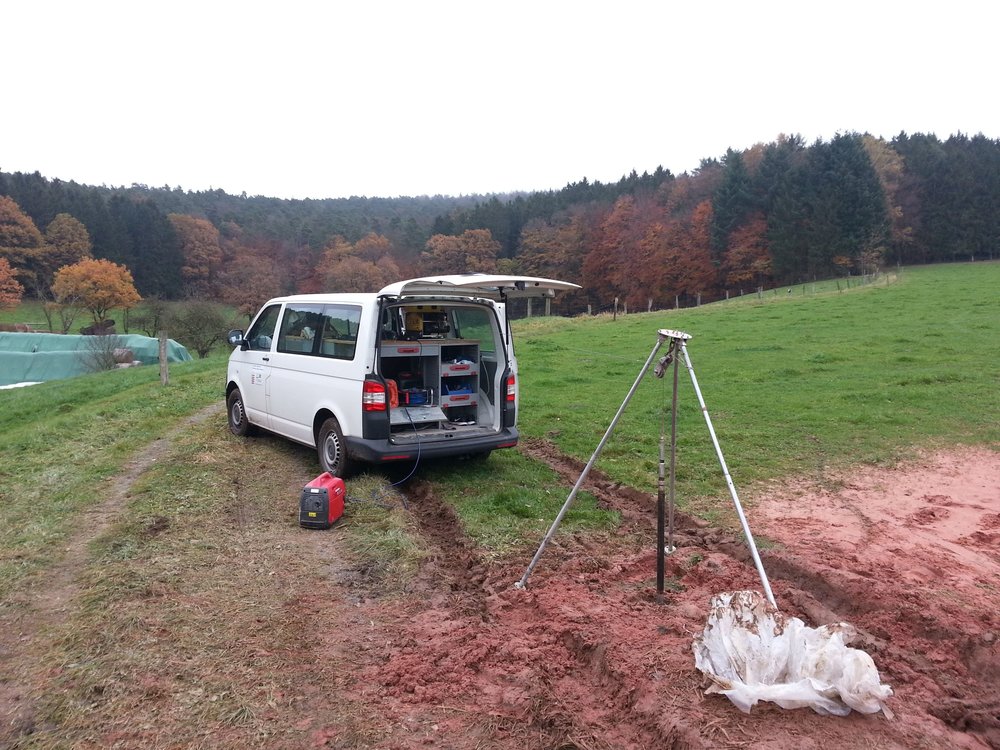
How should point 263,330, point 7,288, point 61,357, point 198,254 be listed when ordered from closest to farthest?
point 263,330, point 61,357, point 7,288, point 198,254

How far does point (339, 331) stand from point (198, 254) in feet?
228

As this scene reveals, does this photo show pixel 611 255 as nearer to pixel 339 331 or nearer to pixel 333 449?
pixel 339 331

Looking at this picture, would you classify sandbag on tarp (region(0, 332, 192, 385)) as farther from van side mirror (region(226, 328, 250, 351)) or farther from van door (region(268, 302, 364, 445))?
van door (region(268, 302, 364, 445))

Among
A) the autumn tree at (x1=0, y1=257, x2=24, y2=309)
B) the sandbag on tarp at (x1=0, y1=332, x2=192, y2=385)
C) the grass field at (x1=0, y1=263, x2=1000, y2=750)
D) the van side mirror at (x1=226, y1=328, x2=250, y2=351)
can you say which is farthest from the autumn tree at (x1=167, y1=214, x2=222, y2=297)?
the van side mirror at (x1=226, y1=328, x2=250, y2=351)

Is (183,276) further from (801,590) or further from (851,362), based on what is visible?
(801,590)

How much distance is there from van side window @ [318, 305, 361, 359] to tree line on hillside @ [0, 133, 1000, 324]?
4500 centimetres

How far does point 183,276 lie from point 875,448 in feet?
232

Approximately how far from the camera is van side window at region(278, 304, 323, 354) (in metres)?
7.30

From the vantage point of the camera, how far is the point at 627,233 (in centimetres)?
6412

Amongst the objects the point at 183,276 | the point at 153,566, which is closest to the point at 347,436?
the point at 153,566

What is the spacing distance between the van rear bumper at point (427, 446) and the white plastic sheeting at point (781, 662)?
375 centimetres

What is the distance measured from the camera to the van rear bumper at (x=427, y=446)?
6.36 meters

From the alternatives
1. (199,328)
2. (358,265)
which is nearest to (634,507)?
(199,328)

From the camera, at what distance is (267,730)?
2936 millimetres
